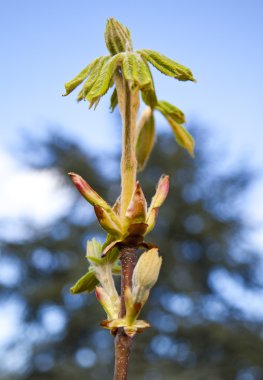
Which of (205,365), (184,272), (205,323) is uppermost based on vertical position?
(184,272)

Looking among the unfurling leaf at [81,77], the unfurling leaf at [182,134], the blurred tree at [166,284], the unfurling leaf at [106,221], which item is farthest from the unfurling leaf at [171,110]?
A: the blurred tree at [166,284]

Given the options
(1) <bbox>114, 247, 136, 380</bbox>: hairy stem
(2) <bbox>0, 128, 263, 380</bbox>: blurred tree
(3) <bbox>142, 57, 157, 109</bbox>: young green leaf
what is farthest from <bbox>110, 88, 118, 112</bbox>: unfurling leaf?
(2) <bbox>0, 128, 263, 380</bbox>: blurred tree

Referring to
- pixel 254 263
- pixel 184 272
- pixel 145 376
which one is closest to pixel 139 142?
pixel 145 376

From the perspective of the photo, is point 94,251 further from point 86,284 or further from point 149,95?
point 149,95

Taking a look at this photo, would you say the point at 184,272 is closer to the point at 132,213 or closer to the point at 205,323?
the point at 205,323

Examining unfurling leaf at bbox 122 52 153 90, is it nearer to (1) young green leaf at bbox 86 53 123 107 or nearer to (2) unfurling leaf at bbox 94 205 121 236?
(1) young green leaf at bbox 86 53 123 107

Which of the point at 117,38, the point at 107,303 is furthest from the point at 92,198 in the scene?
the point at 117,38

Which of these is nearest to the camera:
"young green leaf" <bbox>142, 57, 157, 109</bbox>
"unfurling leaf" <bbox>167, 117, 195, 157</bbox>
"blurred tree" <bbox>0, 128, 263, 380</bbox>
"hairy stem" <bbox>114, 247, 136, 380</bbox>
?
"hairy stem" <bbox>114, 247, 136, 380</bbox>
